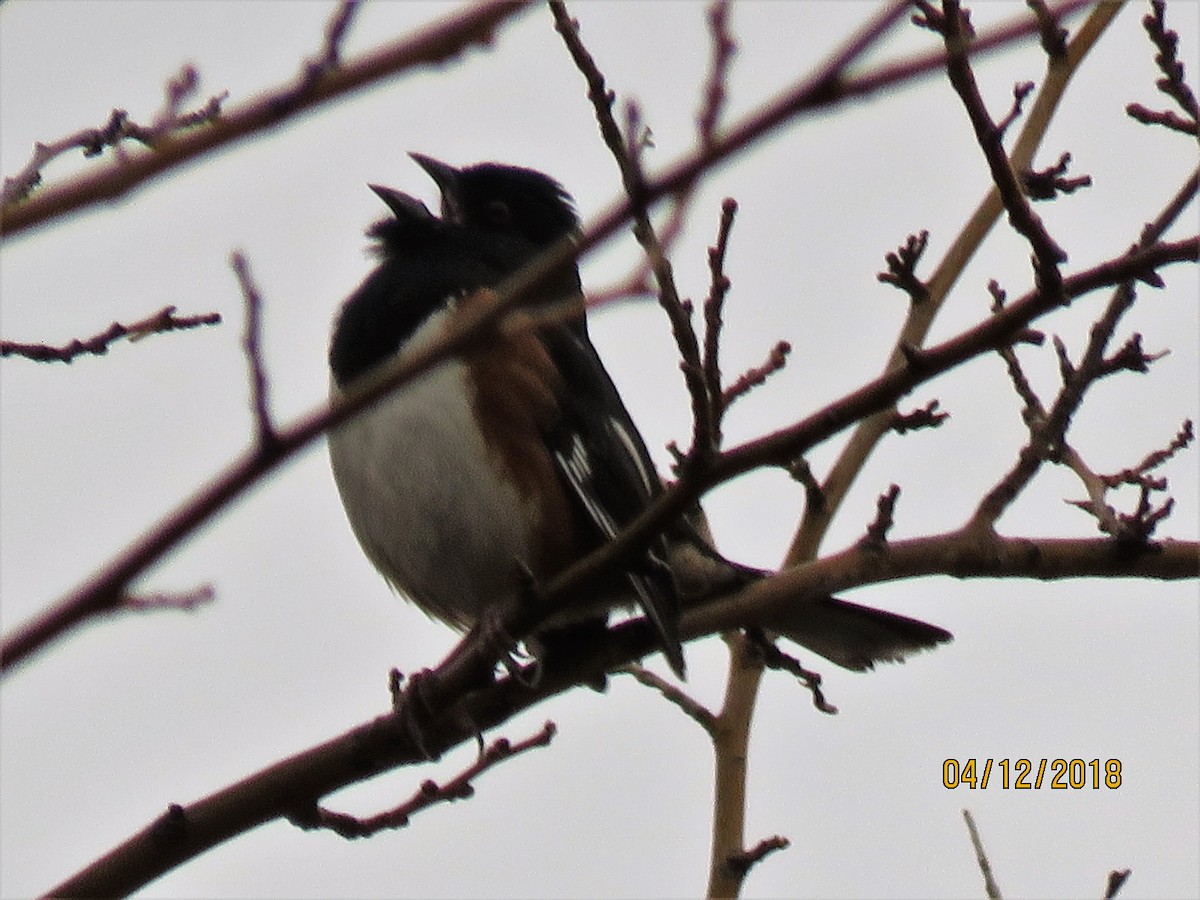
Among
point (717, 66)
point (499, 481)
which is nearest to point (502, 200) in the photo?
point (499, 481)

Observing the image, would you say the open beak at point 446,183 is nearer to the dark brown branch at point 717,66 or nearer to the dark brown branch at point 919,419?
the dark brown branch at point 919,419

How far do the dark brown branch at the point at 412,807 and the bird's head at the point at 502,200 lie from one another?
2346mm

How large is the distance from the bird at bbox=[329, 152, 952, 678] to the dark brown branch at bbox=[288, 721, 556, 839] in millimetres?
541

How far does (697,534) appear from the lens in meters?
4.45

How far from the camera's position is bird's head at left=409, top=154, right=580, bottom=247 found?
5527mm

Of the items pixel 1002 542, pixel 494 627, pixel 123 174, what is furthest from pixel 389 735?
pixel 123 174

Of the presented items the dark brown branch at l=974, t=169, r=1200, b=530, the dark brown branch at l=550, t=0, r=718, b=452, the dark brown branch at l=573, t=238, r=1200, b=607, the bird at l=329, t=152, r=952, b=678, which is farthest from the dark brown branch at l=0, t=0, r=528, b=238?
the bird at l=329, t=152, r=952, b=678

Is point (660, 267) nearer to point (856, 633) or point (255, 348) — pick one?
point (255, 348)

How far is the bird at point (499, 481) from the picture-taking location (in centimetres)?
430

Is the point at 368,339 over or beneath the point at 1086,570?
over

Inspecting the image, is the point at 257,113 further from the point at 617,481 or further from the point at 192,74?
the point at 617,481

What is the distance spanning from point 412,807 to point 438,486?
110 cm

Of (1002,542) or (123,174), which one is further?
(1002,542)

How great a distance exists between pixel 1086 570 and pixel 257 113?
2.46 metres
